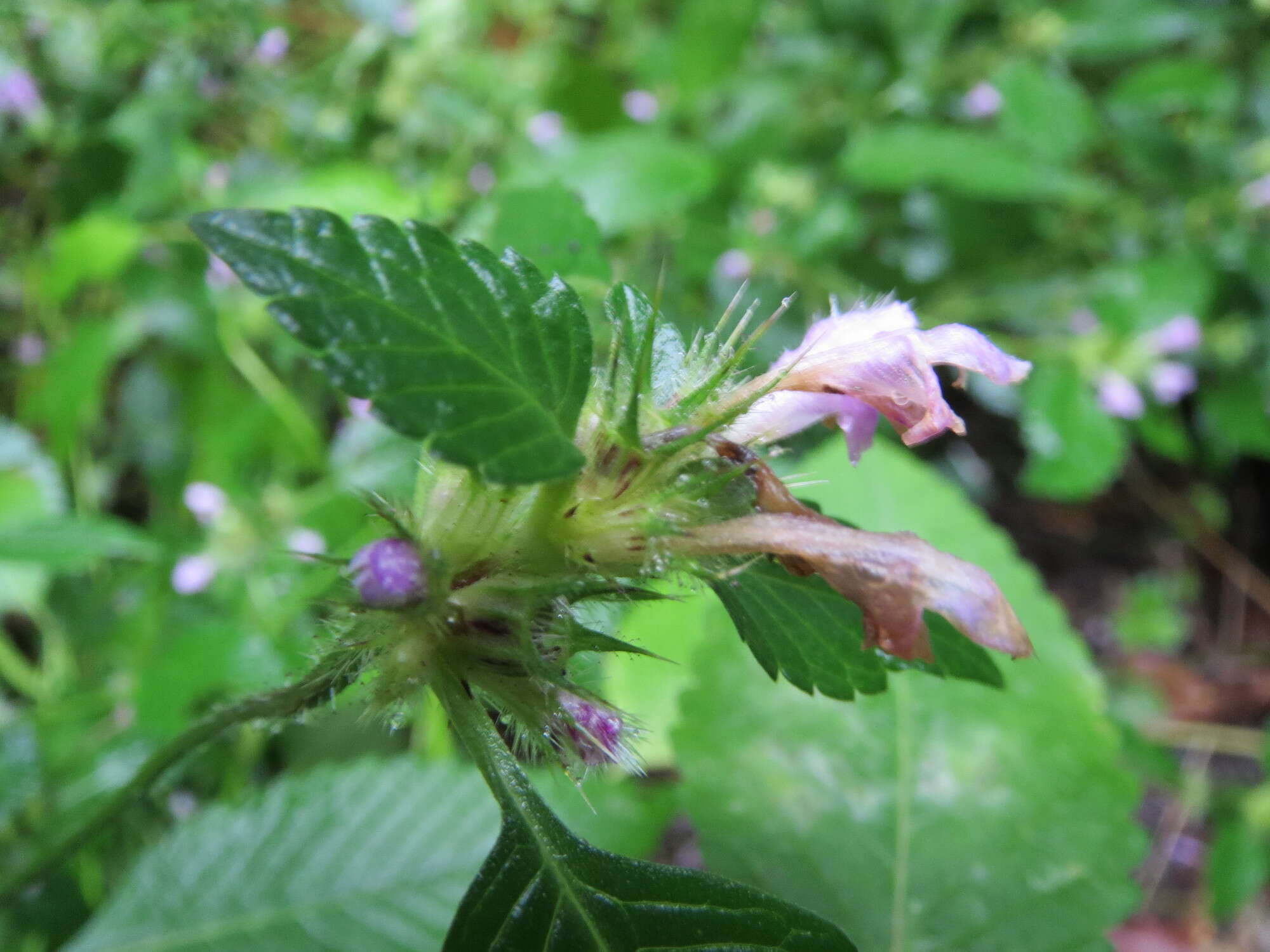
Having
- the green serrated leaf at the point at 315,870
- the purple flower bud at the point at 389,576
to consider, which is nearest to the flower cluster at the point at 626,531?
the purple flower bud at the point at 389,576

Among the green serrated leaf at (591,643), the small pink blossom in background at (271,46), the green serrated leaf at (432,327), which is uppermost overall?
the green serrated leaf at (432,327)

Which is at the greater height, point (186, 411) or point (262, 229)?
point (262, 229)

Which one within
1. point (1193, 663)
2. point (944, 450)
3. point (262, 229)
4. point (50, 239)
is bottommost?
point (1193, 663)

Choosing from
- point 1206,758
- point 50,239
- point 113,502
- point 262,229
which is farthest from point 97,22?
point 1206,758

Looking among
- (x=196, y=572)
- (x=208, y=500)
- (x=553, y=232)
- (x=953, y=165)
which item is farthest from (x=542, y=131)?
(x=553, y=232)

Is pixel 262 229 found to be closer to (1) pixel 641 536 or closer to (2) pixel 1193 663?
(1) pixel 641 536

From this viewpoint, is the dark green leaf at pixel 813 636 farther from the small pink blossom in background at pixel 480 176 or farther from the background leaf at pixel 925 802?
the small pink blossom in background at pixel 480 176

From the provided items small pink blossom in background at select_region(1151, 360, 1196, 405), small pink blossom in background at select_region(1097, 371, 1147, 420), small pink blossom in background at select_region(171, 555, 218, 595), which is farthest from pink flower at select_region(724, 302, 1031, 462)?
small pink blossom in background at select_region(1151, 360, 1196, 405)
